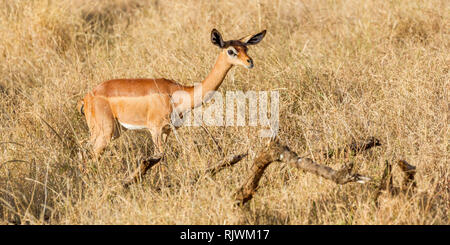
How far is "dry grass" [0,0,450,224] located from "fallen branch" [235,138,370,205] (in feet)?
0.44

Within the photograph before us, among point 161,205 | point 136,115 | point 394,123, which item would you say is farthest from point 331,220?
point 136,115

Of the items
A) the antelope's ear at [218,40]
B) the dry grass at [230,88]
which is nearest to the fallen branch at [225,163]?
the dry grass at [230,88]

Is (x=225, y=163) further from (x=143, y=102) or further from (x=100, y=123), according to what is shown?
(x=100, y=123)

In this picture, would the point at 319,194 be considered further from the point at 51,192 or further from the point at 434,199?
the point at 51,192

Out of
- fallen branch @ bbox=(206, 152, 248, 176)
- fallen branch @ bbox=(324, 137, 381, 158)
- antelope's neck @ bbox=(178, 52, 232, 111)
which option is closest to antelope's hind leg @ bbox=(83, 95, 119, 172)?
antelope's neck @ bbox=(178, 52, 232, 111)

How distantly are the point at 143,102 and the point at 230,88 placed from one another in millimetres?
1233

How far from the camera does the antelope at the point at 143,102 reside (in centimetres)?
502

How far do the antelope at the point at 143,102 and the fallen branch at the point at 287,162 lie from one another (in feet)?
4.19

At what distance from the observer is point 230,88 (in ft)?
19.8

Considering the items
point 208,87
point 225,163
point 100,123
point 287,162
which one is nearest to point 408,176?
point 287,162

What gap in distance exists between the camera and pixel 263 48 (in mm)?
6914

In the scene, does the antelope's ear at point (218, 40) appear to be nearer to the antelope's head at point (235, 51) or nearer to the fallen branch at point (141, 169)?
the antelope's head at point (235, 51)

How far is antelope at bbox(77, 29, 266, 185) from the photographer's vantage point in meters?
5.02

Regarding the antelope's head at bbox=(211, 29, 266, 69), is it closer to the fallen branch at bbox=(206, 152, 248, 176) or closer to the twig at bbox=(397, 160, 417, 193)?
the fallen branch at bbox=(206, 152, 248, 176)
